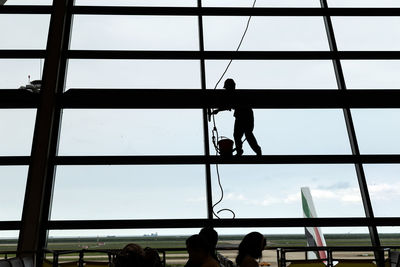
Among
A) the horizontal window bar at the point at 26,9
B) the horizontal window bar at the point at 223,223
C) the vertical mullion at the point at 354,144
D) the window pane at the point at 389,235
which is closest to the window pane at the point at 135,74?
the horizontal window bar at the point at 26,9

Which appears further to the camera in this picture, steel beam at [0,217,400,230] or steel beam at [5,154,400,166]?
steel beam at [5,154,400,166]

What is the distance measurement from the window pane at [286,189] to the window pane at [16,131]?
2.39m

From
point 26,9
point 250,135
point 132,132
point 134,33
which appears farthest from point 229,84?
point 26,9

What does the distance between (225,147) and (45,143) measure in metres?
2.48

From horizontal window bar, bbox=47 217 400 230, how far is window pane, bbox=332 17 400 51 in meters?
2.33

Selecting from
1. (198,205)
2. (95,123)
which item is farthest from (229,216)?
(95,123)

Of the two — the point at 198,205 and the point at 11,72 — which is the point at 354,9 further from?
the point at 11,72

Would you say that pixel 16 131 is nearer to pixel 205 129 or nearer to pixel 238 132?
pixel 205 129

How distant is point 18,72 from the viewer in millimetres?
5641

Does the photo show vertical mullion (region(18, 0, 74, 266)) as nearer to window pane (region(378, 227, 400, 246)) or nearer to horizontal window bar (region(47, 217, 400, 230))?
horizontal window bar (region(47, 217, 400, 230))

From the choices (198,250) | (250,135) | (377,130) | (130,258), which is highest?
(377,130)

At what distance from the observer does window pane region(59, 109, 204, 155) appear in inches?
208

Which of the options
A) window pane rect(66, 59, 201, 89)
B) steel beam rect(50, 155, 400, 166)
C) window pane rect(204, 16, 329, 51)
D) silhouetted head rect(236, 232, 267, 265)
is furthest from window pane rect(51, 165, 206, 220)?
silhouetted head rect(236, 232, 267, 265)

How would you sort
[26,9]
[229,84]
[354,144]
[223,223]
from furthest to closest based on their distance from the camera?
[26,9] < [354,144] < [223,223] < [229,84]
